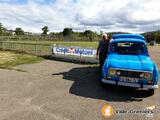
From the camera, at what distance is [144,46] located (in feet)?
28.9

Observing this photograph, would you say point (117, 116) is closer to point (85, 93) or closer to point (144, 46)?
point (85, 93)

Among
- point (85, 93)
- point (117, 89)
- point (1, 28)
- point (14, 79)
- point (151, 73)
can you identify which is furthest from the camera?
point (1, 28)

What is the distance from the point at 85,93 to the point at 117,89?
4.42 feet

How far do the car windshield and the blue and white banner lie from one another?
6.10 metres

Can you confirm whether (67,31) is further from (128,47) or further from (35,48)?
(128,47)

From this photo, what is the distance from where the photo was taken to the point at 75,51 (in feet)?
51.9

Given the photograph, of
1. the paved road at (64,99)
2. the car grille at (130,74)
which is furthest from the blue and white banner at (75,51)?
the car grille at (130,74)

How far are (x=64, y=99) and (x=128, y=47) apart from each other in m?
3.68

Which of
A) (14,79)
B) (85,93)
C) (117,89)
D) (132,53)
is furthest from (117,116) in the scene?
(14,79)

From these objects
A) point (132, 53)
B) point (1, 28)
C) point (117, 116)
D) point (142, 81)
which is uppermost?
point (1, 28)

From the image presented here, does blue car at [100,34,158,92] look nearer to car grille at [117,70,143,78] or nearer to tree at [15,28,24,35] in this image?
car grille at [117,70,143,78]

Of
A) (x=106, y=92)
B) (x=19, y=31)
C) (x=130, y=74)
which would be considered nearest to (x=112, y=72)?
(x=130, y=74)

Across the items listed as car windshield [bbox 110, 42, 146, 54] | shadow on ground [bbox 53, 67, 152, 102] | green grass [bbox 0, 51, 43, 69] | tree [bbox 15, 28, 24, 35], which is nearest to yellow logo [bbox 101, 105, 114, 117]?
shadow on ground [bbox 53, 67, 152, 102]

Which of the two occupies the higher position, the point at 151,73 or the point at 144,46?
the point at 144,46
